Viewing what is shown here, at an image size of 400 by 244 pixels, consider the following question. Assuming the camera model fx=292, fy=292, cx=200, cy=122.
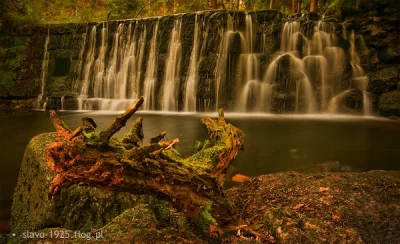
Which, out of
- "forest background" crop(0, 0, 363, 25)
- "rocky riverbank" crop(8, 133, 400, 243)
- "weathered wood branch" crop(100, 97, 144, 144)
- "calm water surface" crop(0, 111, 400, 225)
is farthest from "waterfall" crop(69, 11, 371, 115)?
"weathered wood branch" crop(100, 97, 144, 144)

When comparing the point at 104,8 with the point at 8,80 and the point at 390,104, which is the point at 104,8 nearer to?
the point at 8,80

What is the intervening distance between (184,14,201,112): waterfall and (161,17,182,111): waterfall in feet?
2.02

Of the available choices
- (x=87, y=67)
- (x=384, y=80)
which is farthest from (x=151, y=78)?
(x=384, y=80)

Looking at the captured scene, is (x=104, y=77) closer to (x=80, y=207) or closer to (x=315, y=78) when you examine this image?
(x=315, y=78)

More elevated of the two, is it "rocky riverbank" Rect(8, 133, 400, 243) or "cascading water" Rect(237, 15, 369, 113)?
"cascading water" Rect(237, 15, 369, 113)

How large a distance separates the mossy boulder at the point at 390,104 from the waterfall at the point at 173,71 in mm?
9099

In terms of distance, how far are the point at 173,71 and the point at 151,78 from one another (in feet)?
4.42

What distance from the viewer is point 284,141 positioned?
25.9ft

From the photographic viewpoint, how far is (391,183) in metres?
3.53

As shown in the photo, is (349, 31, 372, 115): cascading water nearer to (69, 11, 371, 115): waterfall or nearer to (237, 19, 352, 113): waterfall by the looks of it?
(69, 11, 371, 115): waterfall

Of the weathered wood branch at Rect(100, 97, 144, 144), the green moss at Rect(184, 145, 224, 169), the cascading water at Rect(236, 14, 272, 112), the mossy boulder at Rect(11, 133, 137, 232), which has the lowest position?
the mossy boulder at Rect(11, 133, 137, 232)

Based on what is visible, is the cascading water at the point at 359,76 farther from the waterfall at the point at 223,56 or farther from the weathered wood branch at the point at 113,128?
the weathered wood branch at the point at 113,128

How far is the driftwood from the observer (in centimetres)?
210

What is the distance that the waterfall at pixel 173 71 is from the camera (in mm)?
15125
